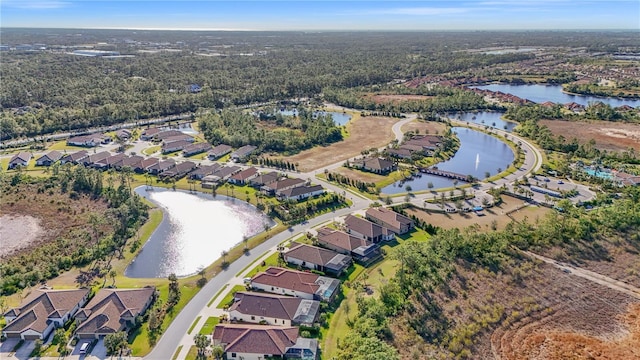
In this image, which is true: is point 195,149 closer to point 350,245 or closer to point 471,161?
point 350,245

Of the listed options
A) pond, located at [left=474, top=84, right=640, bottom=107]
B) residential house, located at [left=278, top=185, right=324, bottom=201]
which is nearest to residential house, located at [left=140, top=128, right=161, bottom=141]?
residential house, located at [left=278, top=185, right=324, bottom=201]

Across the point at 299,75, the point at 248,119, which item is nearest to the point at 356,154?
the point at 248,119

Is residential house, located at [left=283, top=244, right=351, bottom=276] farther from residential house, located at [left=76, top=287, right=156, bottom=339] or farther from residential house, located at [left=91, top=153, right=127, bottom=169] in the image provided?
residential house, located at [left=91, top=153, right=127, bottom=169]

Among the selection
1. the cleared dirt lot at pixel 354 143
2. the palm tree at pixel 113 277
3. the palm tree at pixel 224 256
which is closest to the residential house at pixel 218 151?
the cleared dirt lot at pixel 354 143

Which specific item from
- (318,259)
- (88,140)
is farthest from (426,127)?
(88,140)

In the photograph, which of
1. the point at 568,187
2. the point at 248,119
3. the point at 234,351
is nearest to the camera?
the point at 234,351

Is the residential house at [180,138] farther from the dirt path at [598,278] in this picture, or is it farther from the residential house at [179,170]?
the dirt path at [598,278]

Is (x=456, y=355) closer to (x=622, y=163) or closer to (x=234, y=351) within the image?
(x=234, y=351)
